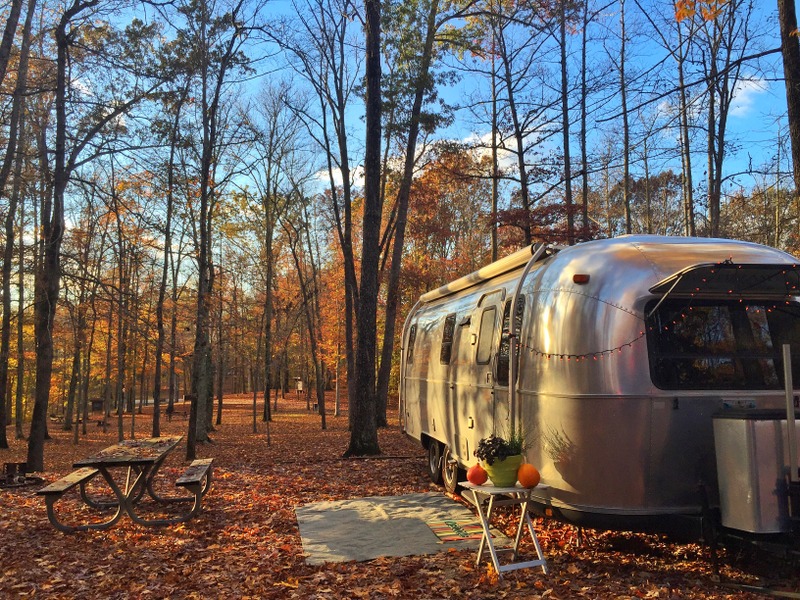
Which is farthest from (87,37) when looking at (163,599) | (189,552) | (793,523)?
(793,523)

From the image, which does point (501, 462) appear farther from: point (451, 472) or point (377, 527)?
point (451, 472)

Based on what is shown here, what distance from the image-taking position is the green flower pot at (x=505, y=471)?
16.1 feet

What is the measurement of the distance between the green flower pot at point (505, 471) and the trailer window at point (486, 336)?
4.90 feet

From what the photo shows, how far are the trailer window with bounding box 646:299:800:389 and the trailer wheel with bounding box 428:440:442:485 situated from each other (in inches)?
179

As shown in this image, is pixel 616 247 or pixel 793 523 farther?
pixel 616 247

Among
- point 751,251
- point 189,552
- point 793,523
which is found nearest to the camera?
point 793,523

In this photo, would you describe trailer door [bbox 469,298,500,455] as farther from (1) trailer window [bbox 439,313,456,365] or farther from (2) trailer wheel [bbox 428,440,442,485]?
(2) trailer wheel [bbox 428,440,442,485]

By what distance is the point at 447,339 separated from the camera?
8164 millimetres

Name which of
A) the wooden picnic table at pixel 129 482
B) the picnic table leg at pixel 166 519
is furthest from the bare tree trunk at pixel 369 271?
the picnic table leg at pixel 166 519

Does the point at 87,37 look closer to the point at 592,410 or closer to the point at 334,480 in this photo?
the point at 334,480

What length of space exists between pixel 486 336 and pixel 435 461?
2976mm

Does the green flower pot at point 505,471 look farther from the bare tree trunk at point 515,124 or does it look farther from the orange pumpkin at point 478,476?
the bare tree trunk at point 515,124

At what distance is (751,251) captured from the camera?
4.82 metres

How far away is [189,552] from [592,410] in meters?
3.90
